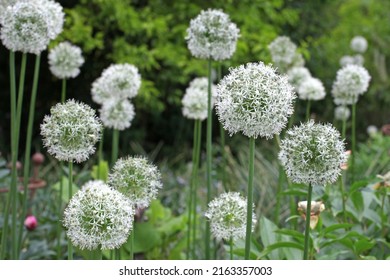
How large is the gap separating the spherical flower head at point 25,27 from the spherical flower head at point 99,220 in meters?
1.10

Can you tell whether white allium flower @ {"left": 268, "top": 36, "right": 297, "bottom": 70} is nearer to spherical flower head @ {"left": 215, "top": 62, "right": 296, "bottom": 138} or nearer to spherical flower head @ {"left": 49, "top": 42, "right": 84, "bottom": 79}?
spherical flower head @ {"left": 49, "top": 42, "right": 84, "bottom": 79}

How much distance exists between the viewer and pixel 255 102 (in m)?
1.98

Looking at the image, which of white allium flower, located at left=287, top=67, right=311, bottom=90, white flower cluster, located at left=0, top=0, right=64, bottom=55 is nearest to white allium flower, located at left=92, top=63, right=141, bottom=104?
white flower cluster, located at left=0, top=0, right=64, bottom=55

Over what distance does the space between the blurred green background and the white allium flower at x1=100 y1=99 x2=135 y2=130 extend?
8.45ft

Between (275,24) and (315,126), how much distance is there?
6.32 metres

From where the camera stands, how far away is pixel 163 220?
427 centimetres

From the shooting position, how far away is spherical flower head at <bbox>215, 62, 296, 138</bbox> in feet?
6.54

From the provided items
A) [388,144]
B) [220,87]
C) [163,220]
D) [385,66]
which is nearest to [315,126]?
[220,87]

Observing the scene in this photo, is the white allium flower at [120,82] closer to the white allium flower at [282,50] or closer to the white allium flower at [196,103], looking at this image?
the white allium flower at [196,103]

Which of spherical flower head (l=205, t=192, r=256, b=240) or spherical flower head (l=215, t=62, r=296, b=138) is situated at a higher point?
spherical flower head (l=215, t=62, r=296, b=138)

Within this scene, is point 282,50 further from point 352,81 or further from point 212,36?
point 212,36

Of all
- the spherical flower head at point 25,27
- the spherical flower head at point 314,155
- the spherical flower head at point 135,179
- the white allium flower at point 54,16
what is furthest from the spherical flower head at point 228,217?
the white allium flower at point 54,16

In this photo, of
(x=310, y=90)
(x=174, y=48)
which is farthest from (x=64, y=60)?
(x=174, y=48)
